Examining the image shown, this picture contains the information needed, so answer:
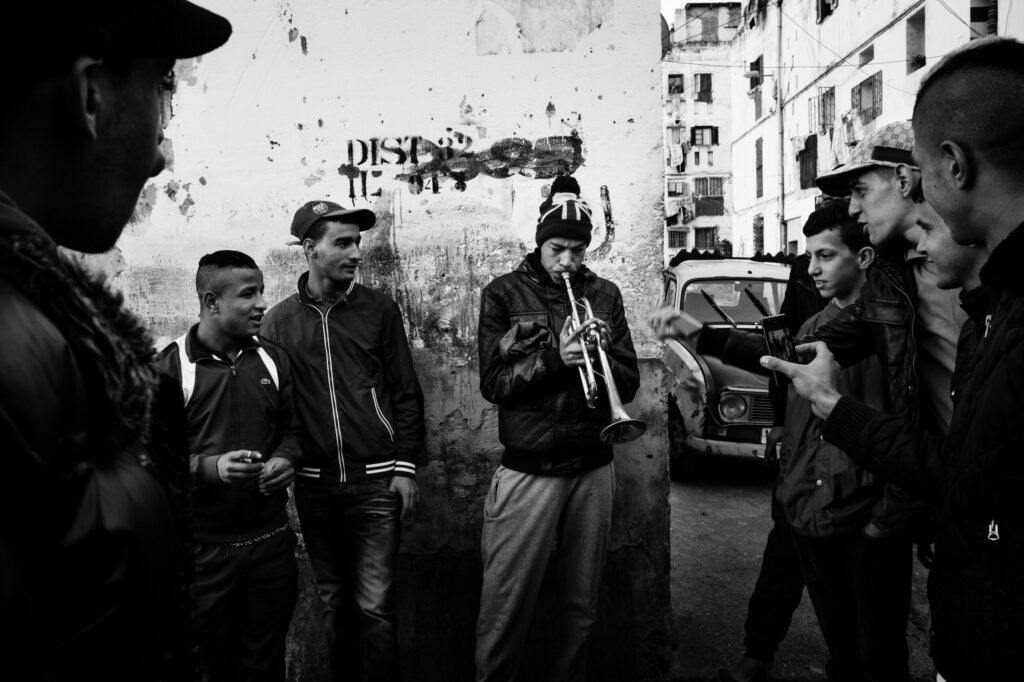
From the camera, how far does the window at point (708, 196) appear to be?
44.8m

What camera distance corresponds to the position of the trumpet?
3.11m

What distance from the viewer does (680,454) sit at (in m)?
6.95

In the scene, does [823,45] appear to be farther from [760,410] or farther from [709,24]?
[709,24]

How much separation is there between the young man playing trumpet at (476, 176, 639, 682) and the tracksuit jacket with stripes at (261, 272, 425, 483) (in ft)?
1.38

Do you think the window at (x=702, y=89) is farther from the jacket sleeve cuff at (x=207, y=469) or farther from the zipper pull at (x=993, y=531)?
the zipper pull at (x=993, y=531)

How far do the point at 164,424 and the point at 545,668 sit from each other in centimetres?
286

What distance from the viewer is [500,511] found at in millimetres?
3318

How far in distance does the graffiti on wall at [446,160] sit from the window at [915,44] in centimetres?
1909

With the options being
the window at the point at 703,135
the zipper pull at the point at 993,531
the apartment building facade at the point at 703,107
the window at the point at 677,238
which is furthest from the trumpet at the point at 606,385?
the window at the point at 677,238

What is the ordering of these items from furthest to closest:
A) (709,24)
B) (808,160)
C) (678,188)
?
(678,188), (709,24), (808,160)

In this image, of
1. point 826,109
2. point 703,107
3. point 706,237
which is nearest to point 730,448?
point 826,109

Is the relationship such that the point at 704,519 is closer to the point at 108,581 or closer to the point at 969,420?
the point at 969,420

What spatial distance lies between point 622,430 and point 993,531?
177 cm

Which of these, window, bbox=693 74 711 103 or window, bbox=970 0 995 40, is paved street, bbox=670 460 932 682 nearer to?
window, bbox=970 0 995 40
